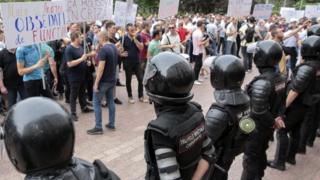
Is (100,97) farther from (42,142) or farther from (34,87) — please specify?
(42,142)

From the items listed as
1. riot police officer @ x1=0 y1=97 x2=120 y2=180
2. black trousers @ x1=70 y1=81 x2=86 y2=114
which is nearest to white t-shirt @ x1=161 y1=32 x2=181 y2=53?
black trousers @ x1=70 y1=81 x2=86 y2=114

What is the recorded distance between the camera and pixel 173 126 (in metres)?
2.41

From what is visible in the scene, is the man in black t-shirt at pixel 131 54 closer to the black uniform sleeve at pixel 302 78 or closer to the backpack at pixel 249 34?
the black uniform sleeve at pixel 302 78

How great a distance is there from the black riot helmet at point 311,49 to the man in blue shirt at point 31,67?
414cm

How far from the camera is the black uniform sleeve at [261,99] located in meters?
4.16

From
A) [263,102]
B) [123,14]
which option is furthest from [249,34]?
[263,102]

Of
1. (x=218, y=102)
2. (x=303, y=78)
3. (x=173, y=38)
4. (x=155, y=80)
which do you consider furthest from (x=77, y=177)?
(x=173, y=38)

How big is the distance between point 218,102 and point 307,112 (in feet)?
9.97

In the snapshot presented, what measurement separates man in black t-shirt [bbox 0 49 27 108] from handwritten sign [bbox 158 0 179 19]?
15.2ft

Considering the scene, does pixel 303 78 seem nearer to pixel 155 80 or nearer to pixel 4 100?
pixel 155 80

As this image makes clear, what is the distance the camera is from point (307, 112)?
5855mm

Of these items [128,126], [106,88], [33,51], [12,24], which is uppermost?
[12,24]

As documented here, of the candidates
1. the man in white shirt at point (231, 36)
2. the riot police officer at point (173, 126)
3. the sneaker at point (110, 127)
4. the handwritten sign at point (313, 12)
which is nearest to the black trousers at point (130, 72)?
the sneaker at point (110, 127)

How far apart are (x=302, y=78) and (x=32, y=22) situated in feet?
14.6
